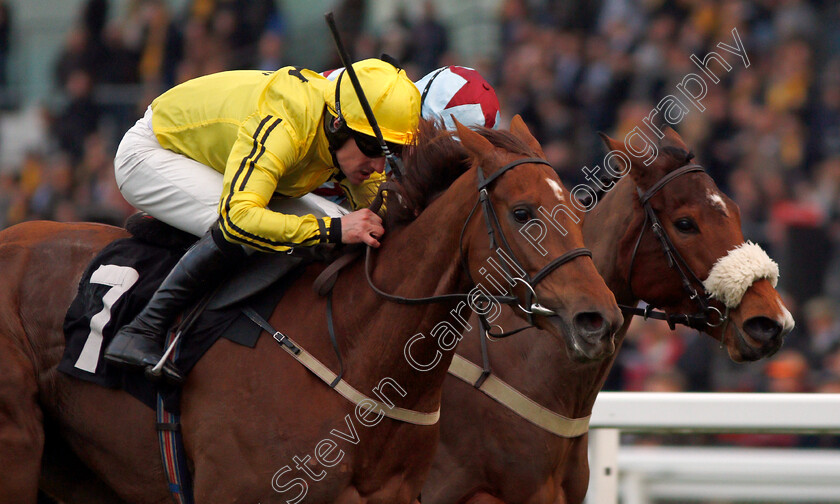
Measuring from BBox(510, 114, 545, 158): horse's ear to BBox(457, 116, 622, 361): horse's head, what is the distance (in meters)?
0.03

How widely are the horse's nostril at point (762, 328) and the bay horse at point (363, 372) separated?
39.0 inches

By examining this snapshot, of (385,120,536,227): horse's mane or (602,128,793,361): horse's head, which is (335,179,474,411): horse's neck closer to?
(385,120,536,227): horse's mane

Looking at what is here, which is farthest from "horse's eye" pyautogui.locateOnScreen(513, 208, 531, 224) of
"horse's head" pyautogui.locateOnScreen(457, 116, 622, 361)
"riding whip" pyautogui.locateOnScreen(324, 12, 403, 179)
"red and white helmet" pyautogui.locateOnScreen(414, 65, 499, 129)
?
"red and white helmet" pyautogui.locateOnScreen(414, 65, 499, 129)

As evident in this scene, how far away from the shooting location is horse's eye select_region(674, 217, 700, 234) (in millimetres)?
3939

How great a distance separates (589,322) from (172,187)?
1573 mm

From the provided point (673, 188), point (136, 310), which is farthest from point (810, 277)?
point (136, 310)

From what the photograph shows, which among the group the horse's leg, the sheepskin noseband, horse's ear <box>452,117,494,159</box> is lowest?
the horse's leg

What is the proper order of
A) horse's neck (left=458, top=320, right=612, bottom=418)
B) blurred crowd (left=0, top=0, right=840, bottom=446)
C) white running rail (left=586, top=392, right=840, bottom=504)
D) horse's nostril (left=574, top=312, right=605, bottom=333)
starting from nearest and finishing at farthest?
horse's nostril (left=574, top=312, right=605, bottom=333) < horse's neck (left=458, top=320, right=612, bottom=418) < white running rail (left=586, top=392, right=840, bottom=504) < blurred crowd (left=0, top=0, right=840, bottom=446)

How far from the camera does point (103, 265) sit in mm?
3791

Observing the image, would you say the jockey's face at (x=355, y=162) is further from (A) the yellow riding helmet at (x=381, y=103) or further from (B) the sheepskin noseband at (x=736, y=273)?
(B) the sheepskin noseband at (x=736, y=273)

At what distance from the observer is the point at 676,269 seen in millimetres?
3959

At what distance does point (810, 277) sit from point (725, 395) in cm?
275

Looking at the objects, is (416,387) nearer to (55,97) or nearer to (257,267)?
(257,267)

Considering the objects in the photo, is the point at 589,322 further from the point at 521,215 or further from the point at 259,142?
the point at 259,142
